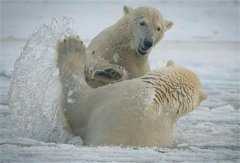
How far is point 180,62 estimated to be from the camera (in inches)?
224

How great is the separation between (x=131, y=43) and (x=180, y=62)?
1.99m

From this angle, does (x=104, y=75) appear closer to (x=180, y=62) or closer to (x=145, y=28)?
(x=145, y=28)

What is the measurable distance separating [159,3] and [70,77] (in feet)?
10.4

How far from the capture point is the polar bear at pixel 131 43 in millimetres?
3680

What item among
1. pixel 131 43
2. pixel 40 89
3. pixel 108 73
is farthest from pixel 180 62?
pixel 40 89

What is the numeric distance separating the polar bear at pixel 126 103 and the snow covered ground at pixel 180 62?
0.10 meters

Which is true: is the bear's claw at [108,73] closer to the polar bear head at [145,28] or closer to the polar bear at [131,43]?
the polar bear at [131,43]

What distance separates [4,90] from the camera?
4.32 meters

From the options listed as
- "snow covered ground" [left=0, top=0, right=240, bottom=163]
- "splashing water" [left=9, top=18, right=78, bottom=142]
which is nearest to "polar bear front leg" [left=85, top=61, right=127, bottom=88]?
"splashing water" [left=9, top=18, right=78, bottom=142]

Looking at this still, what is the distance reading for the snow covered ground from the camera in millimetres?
2770

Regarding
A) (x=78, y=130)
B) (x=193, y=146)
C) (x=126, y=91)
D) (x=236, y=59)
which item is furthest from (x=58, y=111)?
(x=236, y=59)

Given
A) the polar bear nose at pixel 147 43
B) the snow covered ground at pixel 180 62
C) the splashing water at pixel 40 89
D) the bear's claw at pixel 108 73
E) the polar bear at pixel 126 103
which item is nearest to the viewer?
the snow covered ground at pixel 180 62

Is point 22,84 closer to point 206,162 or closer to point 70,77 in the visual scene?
point 70,77

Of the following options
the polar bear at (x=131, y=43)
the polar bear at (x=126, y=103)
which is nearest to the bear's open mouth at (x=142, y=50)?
the polar bear at (x=131, y=43)
